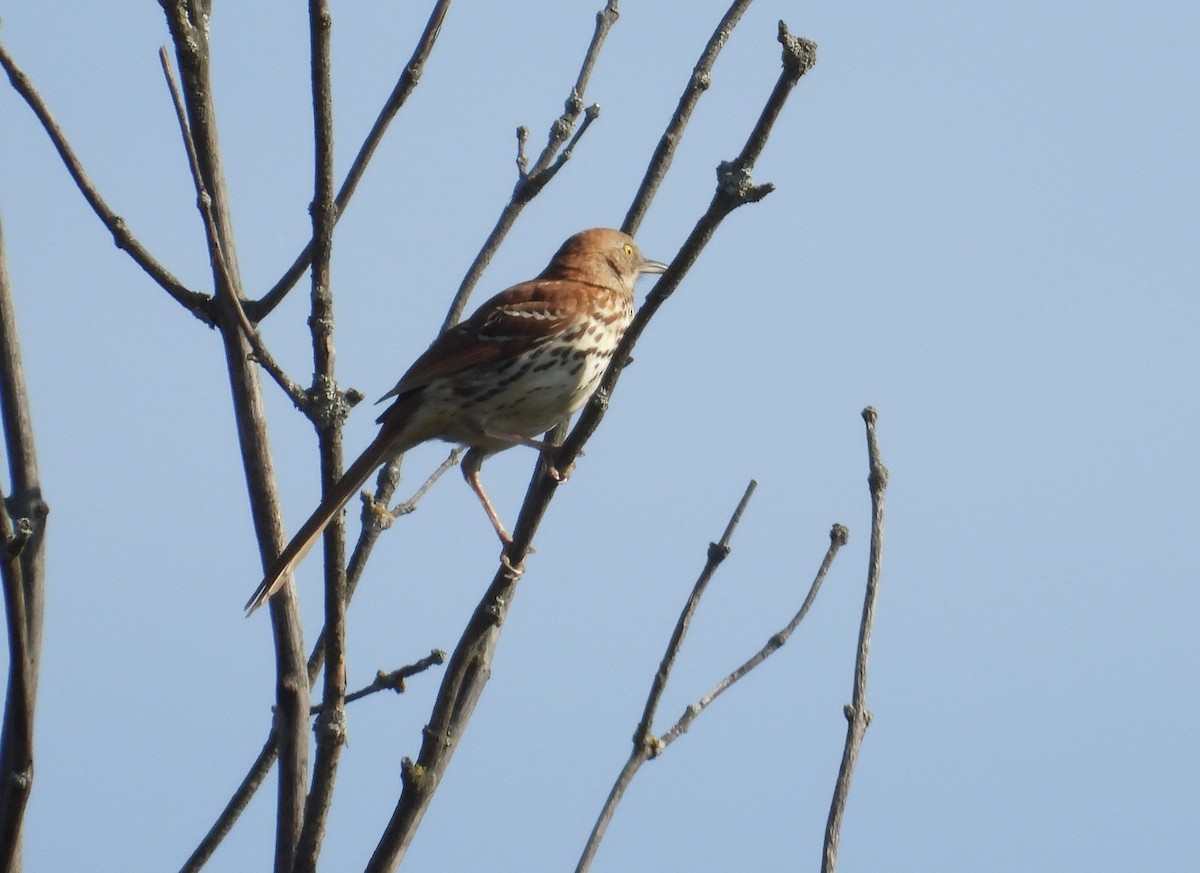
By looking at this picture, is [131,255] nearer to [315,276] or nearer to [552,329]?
[315,276]

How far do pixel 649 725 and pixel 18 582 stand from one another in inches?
51.3

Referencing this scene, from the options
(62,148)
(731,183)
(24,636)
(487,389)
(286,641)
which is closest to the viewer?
(731,183)

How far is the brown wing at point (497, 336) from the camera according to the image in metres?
5.36

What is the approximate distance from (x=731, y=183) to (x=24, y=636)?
1.55 metres

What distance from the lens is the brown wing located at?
5.36m

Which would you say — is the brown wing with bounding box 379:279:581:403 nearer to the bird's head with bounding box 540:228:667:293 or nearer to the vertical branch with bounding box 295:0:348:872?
the bird's head with bounding box 540:228:667:293

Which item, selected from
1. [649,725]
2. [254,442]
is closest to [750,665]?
[649,725]

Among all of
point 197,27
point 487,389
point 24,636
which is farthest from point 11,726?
point 487,389

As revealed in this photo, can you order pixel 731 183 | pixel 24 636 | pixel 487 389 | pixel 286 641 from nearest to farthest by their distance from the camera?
pixel 731 183 < pixel 24 636 < pixel 286 641 < pixel 487 389

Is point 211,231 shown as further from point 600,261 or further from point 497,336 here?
point 600,261

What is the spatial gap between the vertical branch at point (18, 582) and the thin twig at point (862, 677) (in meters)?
1.53

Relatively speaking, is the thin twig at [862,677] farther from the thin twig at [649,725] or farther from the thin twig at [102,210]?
the thin twig at [102,210]

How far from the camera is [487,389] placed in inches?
210

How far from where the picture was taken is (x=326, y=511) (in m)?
2.31
